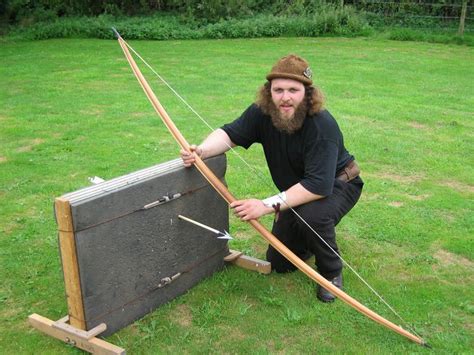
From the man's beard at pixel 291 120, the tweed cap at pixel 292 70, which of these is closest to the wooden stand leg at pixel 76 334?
the man's beard at pixel 291 120

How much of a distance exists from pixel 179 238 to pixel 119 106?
568cm

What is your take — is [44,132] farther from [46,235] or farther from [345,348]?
[345,348]

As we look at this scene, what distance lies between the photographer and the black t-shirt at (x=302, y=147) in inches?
126

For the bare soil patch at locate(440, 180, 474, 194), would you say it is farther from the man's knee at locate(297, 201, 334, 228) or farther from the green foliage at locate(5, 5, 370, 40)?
the green foliage at locate(5, 5, 370, 40)

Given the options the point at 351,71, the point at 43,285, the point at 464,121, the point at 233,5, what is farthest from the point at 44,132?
the point at 233,5

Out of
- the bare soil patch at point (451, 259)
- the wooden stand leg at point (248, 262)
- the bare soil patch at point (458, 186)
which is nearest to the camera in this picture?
the wooden stand leg at point (248, 262)

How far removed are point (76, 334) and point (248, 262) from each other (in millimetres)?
1306

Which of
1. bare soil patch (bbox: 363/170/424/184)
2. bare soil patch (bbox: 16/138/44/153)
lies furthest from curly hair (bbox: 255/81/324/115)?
bare soil patch (bbox: 16/138/44/153)

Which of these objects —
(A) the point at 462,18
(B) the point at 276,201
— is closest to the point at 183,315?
(B) the point at 276,201

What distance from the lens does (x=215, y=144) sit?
350cm

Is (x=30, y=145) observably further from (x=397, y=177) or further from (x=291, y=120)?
(x=291, y=120)

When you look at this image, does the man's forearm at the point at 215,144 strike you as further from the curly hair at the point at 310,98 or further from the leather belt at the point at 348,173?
the leather belt at the point at 348,173

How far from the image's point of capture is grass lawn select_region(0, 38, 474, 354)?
313cm

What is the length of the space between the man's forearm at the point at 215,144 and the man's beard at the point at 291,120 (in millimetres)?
388
